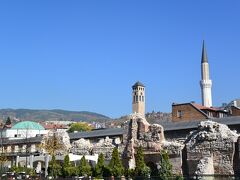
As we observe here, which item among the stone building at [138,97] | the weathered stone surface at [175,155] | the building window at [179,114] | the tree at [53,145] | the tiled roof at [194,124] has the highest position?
the stone building at [138,97]

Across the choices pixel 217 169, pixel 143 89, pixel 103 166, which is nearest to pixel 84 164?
pixel 103 166

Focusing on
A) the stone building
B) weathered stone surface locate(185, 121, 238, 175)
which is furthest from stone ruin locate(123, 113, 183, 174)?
the stone building

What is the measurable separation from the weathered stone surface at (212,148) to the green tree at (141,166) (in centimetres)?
388

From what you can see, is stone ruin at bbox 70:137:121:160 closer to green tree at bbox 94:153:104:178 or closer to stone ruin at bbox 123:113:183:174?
stone ruin at bbox 123:113:183:174

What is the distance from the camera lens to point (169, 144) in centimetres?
3878

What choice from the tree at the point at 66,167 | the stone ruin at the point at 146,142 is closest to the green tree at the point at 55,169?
the tree at the point at 66,167

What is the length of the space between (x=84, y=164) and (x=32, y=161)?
45.1 ft

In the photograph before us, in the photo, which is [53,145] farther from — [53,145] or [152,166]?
[152,166]

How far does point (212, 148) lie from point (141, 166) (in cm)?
660

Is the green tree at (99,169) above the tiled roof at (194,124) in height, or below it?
below

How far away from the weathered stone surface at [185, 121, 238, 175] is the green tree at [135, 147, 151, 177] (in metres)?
3.88

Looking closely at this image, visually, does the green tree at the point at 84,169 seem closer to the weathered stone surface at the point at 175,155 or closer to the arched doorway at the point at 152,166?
the arched doorway at the point at 152,166

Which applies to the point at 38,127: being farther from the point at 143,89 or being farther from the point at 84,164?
the point at 84,164

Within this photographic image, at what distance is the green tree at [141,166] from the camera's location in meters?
35.9
